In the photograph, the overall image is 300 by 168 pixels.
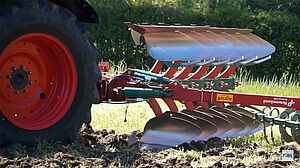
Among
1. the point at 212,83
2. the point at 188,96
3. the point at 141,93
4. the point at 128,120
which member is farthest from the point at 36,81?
the point at 212,83

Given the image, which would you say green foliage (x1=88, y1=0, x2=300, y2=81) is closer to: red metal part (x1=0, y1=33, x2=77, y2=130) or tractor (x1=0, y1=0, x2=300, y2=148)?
tractor (x1=0, y1=0, x2=300, y2=148)

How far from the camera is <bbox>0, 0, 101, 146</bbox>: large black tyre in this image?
4.54 m

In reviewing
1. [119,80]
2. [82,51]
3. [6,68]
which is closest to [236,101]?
[119,80]

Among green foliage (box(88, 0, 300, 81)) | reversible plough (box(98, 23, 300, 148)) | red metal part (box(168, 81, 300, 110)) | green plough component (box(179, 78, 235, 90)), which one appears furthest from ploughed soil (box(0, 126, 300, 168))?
green foliage (box(88, 0, 300, 81))

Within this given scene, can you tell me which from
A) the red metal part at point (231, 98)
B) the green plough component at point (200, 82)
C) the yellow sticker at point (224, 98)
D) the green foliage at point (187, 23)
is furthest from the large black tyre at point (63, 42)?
the green foliage at point (187, 23)

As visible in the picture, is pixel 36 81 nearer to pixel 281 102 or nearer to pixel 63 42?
pixel 63 42

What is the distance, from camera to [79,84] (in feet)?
16.6

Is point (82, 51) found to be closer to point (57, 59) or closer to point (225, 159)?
point (57, 59)

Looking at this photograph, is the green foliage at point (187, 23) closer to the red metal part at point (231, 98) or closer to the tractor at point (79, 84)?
the tractor at point (79, 84)

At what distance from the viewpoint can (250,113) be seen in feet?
20.8

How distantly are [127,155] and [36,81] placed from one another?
102 centimetres

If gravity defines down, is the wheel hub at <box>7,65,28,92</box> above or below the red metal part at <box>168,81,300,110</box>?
above

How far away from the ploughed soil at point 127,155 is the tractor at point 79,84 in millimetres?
146

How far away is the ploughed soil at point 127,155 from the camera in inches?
172
